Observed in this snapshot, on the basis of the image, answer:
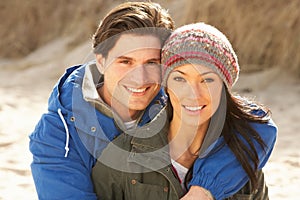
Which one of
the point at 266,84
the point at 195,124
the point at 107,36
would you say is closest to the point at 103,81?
the point at 107,36

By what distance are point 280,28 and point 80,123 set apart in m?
3.96

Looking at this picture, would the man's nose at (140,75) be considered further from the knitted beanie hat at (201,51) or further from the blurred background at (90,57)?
the blurred background at (90,57)

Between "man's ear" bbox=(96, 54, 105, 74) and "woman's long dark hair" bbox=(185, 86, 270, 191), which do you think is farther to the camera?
"man's ear" bbox=(96, 54, 105, 74)

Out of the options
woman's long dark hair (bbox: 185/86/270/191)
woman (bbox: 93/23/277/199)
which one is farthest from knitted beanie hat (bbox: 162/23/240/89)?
woman's long dark hair (bbox: 185/86/270/191)

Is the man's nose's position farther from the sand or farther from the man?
the sand

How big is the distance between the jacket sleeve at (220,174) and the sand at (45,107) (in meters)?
0.97

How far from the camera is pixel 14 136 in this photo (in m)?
5.07

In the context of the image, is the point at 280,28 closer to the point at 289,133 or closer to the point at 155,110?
the point at 289,133

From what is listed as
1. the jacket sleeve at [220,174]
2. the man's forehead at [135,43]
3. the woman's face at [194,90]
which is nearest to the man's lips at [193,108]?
the woman's face at [194,90]

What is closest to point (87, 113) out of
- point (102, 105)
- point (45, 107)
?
point (102, 105)

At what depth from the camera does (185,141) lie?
94.7 inches

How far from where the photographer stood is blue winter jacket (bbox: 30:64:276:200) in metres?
2.31

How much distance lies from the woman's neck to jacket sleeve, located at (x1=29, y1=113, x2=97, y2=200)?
1.16 ft

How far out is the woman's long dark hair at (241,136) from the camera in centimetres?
236
